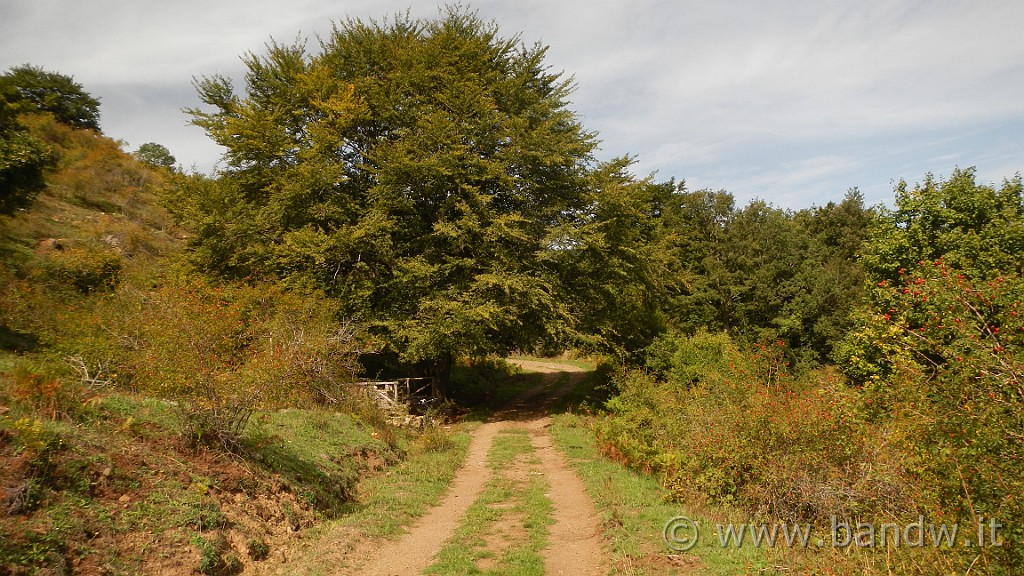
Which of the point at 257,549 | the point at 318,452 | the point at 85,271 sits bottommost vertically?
the point at 257,549

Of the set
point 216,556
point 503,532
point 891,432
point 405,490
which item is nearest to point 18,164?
point 405,490

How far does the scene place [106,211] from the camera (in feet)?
107

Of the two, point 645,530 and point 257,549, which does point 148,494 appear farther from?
point 645,530

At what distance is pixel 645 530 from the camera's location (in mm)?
7750

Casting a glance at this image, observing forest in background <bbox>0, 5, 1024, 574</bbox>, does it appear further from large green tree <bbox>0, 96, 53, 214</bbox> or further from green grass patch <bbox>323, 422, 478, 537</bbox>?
green grass patch <bbox>323, 422, 478, 537</bbox>

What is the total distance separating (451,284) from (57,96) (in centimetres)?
4281

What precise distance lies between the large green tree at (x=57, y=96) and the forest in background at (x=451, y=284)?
1383 cm

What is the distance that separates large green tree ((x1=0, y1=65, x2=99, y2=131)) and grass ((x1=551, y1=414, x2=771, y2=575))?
49.2 metres

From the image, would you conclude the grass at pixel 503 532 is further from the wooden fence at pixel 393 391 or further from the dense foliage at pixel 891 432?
the wooden fence at pixel 393 391

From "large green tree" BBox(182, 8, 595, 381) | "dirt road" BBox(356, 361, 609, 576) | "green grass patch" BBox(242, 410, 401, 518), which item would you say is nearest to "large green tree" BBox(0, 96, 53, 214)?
"large green tree" BBox(182, 8, 595, 381)

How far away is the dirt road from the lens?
7.20 metres

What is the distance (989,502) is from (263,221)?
2320cm

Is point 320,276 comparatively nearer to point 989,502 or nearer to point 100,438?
point 100,438

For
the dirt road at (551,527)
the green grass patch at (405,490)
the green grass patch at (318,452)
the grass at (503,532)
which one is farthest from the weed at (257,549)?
the grass at (503,532)
